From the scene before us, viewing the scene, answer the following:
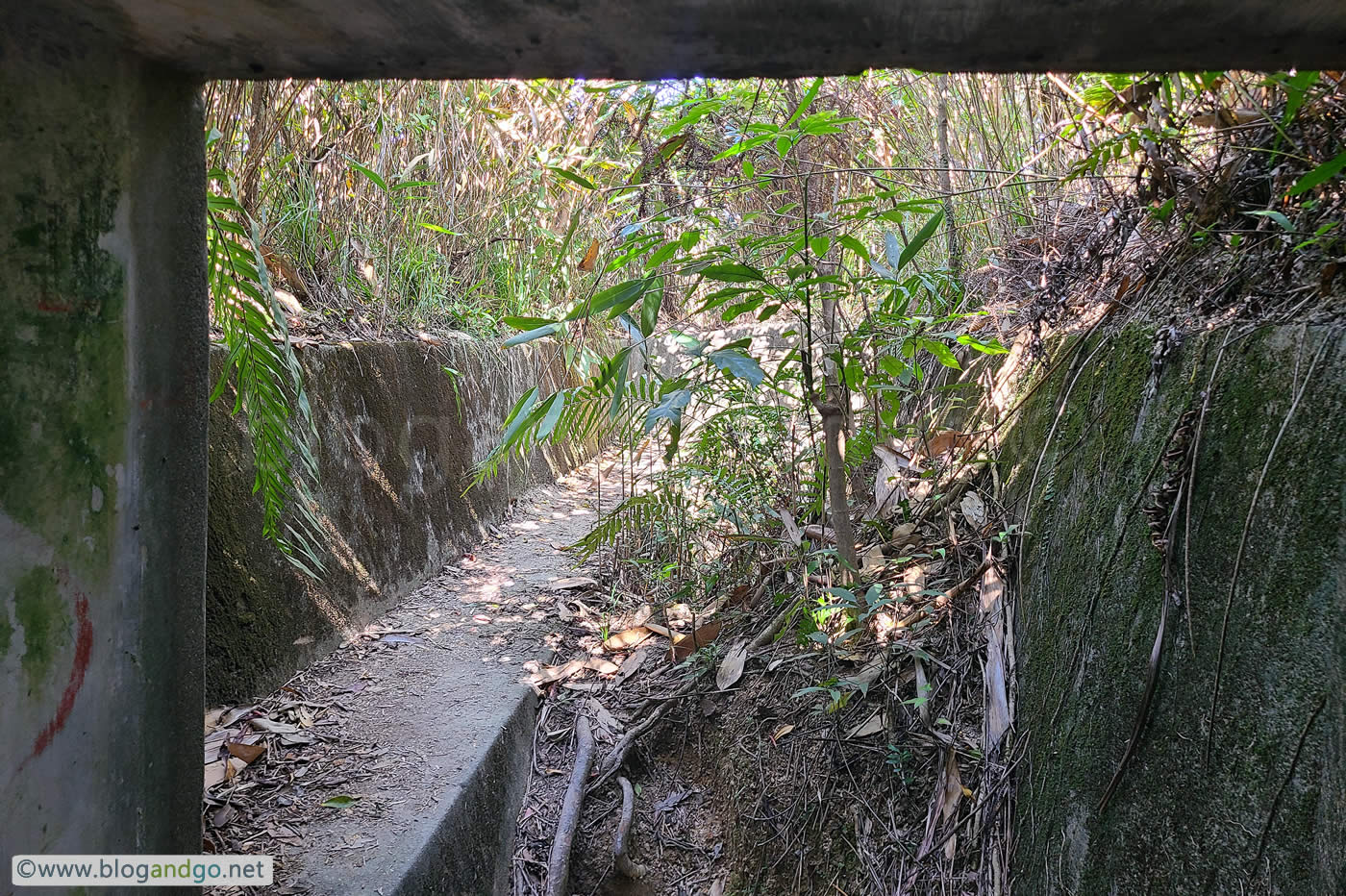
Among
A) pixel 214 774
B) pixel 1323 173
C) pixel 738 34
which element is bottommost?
pixel 214 774

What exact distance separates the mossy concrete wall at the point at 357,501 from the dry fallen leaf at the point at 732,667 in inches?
63.7

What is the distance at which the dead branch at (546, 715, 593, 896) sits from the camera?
2.58 m

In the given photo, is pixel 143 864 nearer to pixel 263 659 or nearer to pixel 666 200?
pixel 263 659

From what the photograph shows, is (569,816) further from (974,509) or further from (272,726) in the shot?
(974,509)

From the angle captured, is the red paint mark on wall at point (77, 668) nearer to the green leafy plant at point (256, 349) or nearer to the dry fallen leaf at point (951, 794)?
the green leafy plant at point (256, 349)

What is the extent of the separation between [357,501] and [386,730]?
3.97 ft

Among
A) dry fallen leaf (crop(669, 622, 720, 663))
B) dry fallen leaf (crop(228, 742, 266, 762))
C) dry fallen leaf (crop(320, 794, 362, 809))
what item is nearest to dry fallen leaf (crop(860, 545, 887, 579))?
dry fallen leaf (crop(669, 622, 720, 663))

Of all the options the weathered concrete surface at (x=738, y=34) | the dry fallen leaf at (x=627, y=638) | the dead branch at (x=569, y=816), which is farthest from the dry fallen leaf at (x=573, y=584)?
the weathered concrete surface at (x=738, y=34)

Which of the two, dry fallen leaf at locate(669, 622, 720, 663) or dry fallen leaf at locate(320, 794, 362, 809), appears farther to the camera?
dry fallen leaf at locate(669, 622, 720, 663)

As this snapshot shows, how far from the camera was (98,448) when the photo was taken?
128 centimetres

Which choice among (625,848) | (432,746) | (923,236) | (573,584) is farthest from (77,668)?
(573,584)

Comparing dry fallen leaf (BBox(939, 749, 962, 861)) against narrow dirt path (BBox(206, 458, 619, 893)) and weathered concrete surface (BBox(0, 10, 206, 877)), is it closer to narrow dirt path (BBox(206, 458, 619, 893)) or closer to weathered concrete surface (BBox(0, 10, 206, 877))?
narrow dirt path (BBox(206, 458, 619, 893))

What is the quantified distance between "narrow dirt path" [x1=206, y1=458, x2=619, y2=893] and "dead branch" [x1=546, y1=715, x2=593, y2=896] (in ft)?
1.02

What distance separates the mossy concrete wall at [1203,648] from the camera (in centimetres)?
Result: 100
